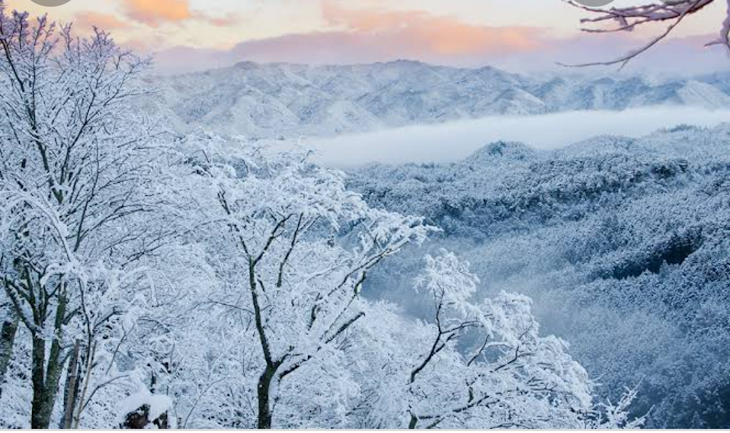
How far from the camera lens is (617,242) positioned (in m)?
35.7

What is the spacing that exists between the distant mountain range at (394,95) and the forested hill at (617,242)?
15.8ft

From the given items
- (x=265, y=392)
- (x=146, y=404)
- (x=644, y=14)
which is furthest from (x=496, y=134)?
(x=644, y=14)

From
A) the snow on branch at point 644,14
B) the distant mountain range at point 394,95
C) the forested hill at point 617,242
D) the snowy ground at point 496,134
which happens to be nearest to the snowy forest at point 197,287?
the snow on branch at point 644,14

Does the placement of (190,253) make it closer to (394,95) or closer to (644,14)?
(644,14)

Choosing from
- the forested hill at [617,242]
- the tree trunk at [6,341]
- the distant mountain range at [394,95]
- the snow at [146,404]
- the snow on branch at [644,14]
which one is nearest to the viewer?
the snow on branch at [644,14]

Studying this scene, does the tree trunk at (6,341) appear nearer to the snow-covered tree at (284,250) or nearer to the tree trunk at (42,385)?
the tree trunk at (42,385)

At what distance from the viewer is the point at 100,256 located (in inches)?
211

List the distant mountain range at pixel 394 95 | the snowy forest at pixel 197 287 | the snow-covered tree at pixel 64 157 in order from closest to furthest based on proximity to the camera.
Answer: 1. the snowy forest at pixel 197 287
2. the snow-covered tree at pixel 64 157
3. the distant mountain range at pixel 394 95

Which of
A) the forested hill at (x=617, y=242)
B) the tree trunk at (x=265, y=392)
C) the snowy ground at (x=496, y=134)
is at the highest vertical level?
the tree trunk at (x=265, y=392)

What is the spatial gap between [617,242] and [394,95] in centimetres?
4490

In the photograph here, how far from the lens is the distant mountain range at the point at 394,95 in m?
40.8

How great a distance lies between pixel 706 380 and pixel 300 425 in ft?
52.9

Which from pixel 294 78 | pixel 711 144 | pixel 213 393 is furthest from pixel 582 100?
pixel 213 393

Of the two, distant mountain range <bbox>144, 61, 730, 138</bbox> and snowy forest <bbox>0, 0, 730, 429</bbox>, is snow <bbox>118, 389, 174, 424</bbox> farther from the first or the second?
distant mountain range <bbox>144, 61, 730, 138</bbox>
